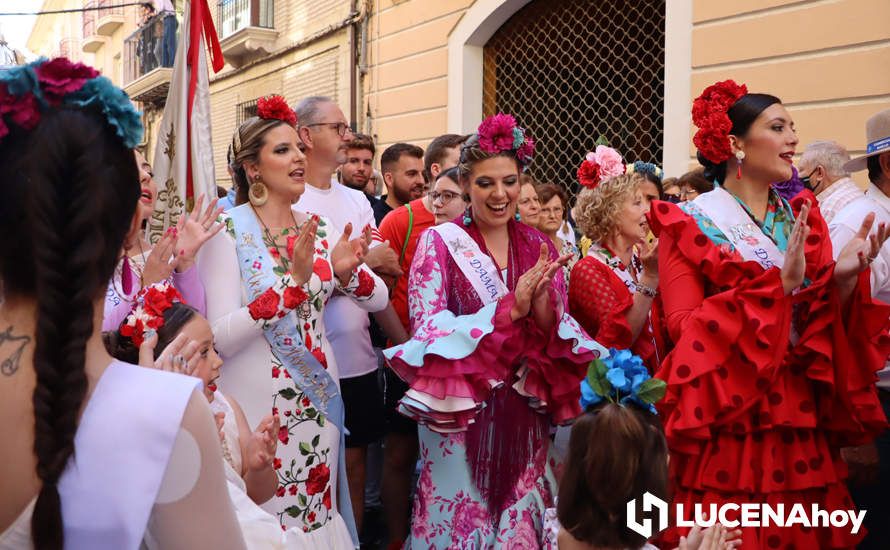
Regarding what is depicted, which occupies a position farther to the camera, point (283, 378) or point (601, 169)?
point (601, 169)

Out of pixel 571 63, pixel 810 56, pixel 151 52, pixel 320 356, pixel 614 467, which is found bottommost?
pixel 614 467

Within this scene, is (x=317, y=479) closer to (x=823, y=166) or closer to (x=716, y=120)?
(x=716, y=120)

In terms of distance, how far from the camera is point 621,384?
2.46 meters

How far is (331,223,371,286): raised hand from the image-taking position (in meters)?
3.49

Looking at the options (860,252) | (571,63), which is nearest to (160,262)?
(860,252)

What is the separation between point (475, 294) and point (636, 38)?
5267 mm

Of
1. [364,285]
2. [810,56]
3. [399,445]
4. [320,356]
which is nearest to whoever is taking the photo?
[320,356]

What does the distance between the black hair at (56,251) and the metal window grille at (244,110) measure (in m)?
14.5

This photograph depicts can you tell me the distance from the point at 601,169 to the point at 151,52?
21209mm

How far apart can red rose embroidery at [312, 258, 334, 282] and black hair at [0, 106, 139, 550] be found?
215 cm

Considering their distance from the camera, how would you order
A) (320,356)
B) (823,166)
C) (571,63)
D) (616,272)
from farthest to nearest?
(571,63)
(823,166)
(616,272)
(320,356)

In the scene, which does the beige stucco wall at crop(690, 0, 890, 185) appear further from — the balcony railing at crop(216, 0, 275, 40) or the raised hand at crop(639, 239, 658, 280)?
the balcony railing at crop(216, 0, 275, 40)

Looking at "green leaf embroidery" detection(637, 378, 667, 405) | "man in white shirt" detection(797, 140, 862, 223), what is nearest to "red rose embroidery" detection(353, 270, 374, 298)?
"green leaf embroidery" detection(637, 378, 667, 405)

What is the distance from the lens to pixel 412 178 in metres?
5.86
